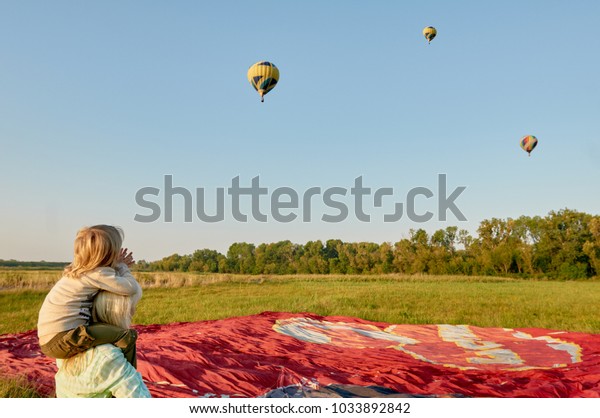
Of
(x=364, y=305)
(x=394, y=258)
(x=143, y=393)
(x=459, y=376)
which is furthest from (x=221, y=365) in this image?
(x=394, y=258)

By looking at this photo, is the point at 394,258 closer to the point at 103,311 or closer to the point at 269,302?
the point at 269,302

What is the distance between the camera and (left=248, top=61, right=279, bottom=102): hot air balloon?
55.8ft

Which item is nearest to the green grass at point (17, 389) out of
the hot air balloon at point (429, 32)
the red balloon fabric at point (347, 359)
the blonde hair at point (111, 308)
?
the red balloon fabric at point (347, 359)

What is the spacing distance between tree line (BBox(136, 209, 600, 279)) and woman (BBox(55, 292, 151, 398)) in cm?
4070

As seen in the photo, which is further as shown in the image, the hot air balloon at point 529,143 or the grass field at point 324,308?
the hot air balloon at point 529,143

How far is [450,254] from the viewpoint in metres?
46.8

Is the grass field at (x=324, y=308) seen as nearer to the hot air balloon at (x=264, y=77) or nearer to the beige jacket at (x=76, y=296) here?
the hot air balloon at (x=264, y=77)

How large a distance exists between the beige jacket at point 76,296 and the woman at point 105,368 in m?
0.06

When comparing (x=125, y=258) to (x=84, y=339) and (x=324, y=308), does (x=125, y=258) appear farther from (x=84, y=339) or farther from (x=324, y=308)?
(x=324, y=308)

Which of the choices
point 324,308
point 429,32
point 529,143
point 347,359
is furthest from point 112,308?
point 529,143

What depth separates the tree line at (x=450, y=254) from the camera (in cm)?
4209

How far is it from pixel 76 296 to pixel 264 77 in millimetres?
15305

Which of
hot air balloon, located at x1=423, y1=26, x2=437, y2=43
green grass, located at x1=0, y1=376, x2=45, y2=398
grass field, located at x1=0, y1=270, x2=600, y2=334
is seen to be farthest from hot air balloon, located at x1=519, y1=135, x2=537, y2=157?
green grass, located at x1=0, y1=376, x2=45, y2=398

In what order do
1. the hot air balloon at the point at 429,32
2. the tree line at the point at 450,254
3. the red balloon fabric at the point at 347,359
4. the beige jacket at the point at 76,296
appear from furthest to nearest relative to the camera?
the tree line at the point at 450,254 → the hot air balloon at the point at 429,32 → the red balloon fabric at the point at 347,359 → the beige jacket at the point at 76,296
